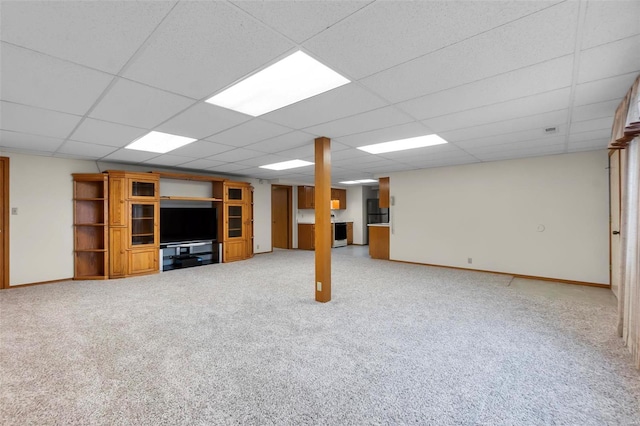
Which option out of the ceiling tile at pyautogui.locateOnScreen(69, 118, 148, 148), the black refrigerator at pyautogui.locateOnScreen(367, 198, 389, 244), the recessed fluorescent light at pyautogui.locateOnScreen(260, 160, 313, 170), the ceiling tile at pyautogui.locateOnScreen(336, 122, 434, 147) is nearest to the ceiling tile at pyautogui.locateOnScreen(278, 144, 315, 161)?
the recessed fluorescent light at pyautogui.locateOnScreen(260, 160, 313, 170)

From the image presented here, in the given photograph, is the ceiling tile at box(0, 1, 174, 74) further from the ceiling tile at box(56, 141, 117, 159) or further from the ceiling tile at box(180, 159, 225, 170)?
the ceiling tile at box(180, 159, 225, 170)

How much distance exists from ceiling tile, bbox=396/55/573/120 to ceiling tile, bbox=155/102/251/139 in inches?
70.7

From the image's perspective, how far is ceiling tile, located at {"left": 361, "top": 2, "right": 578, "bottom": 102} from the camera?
5.14 feet

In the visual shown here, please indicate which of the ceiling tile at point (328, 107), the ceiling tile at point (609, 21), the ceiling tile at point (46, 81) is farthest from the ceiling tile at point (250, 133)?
the ceiling tile at point (609, 21)

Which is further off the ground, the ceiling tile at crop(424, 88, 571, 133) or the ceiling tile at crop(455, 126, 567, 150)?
the ceiling tile at crop(424, 88, 571, 133)

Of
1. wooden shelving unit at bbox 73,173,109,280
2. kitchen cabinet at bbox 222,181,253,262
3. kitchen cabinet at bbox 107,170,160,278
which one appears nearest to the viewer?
wooden shelving unit at bbox 73,173,109,280

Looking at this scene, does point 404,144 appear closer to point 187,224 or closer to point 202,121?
point 202,121

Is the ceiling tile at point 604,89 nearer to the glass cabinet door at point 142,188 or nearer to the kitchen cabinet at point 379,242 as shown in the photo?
the kitchen cabinet at point 379,242

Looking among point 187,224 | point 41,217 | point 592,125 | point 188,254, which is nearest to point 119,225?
point 41,217

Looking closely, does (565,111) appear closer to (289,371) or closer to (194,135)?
(289,371)

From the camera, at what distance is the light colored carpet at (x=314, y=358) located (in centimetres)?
180

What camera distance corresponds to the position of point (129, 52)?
1.82 meters

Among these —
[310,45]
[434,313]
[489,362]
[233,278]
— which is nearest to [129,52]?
[310,45]

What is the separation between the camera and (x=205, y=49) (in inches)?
71.2
